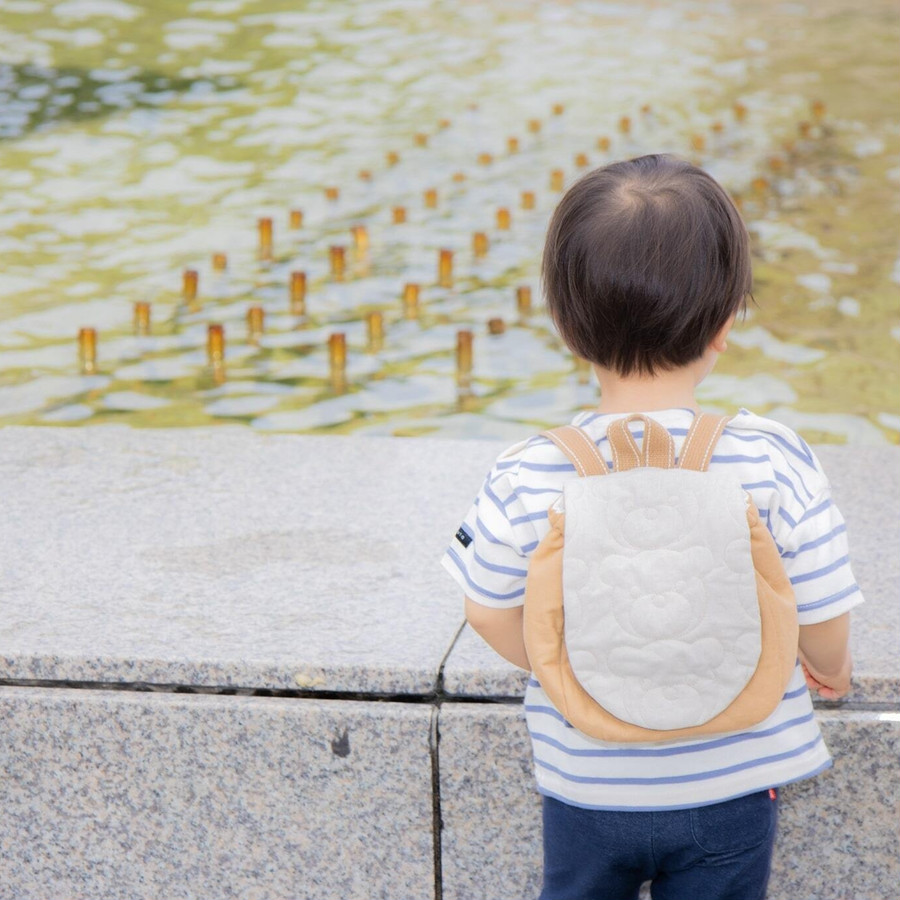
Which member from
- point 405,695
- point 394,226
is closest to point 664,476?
point 405,695

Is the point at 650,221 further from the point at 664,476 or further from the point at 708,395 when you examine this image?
the point at 708,395

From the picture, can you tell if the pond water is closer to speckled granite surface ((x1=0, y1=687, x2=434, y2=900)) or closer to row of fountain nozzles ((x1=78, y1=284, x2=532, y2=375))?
row of fountain nozzles ((x1=78, y1=284, x2=532, y2=375))

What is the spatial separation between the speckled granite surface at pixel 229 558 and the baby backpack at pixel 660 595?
73cm

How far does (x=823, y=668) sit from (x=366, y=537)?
131cm

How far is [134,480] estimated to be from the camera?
11.0 ft

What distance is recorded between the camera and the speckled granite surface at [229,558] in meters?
2.45

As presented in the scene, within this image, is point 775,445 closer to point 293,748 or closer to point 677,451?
point 677,451

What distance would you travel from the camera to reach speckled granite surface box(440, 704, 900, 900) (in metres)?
2.37

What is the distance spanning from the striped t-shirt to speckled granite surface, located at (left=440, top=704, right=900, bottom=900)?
0.55m

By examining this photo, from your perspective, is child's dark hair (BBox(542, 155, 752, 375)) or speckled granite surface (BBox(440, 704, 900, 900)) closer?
child's dark hair (BBox(542, 155, 752, 375))

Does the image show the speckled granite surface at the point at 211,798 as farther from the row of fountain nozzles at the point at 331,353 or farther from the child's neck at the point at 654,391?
the row of fountain nozzles at the point at 331,353

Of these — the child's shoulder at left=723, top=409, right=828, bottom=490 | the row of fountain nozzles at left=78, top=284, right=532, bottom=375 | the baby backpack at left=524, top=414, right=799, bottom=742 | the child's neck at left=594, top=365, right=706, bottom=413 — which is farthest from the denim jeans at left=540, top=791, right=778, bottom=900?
the row of fountain nozzles at left=78, top=284, right=532, bottom=375

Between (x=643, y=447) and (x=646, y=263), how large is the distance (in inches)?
9.8

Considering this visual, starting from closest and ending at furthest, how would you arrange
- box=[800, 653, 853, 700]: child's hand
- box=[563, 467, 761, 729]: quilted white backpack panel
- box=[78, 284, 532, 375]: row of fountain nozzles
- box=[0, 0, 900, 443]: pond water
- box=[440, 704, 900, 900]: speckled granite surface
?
box=[563, 467, 761, 729]: quilted white backpack panel
box=[800, 653, 853, 700]: child's hand
box=[440, 704, 900, 900]: speckled granite surface
box=[0, 0, 900, 443]: pond water
box=[78, 284, 532, 375]: row of fountain nozzles
